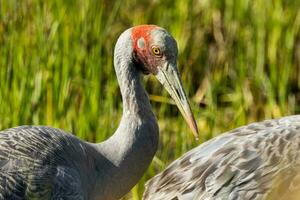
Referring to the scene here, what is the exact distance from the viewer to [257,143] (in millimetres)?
6461

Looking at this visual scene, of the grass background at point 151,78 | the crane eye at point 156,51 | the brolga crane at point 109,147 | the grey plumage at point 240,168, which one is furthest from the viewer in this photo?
the grass background at point 151,78

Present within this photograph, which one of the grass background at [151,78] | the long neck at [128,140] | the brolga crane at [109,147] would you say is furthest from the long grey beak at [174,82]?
the grass background at [151,78]

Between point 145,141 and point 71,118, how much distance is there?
1.23 metres

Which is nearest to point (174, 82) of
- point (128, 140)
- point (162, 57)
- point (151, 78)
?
point (162, 57)

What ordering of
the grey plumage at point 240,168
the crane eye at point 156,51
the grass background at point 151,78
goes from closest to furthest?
the grey plumage at point 240,168 → the crane eye at point 156,51 → the grass background at point 151,78

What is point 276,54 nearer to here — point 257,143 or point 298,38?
point 298,38

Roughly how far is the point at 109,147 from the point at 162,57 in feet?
1.67

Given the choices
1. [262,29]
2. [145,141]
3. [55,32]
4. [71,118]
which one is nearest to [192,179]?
[145,141]

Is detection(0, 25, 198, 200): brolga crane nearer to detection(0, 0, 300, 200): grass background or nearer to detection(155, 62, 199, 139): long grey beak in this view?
detection(155, 62, 199, 139): long grey beak

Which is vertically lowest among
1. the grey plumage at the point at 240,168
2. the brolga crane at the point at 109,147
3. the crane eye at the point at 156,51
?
the grey plumage at the point at 240,168

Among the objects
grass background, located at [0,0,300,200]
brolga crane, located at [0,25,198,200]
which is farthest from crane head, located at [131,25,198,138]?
grass background, located at [0,0,300,200]

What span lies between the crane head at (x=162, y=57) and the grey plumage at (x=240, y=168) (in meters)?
0.25

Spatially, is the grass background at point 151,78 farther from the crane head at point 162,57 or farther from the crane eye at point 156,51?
the crane eye at point 156,51

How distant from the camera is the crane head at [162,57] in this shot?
20.8 feet
